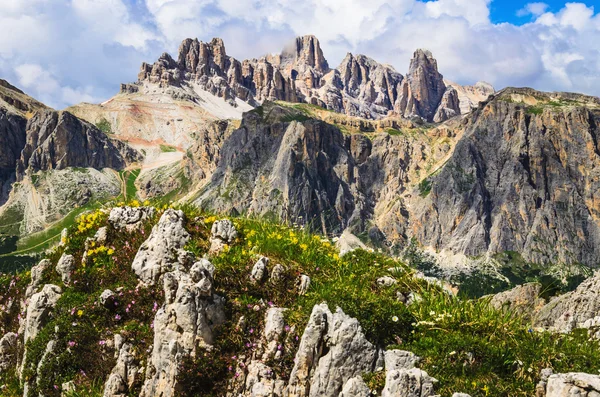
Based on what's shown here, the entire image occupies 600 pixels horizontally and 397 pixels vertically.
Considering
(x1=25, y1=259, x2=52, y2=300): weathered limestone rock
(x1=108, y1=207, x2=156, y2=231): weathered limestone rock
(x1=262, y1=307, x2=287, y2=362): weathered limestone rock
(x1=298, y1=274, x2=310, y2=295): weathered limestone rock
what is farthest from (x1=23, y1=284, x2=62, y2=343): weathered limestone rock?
(x1=298, y1=274, x2=310, y2=295): weathered limestone rock

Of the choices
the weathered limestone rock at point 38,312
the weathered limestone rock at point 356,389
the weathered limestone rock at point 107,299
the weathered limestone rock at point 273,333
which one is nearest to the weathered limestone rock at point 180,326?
the weathered limestone rock at point 273,333

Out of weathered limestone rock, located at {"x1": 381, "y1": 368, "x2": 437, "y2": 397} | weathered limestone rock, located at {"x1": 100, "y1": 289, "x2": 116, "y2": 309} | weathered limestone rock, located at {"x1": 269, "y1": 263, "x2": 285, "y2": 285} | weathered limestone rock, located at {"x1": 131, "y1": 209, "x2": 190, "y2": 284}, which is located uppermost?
weathered limestone rock, located at {"x1": 131, "y1": 209, "x2": 190, "y2": 284}

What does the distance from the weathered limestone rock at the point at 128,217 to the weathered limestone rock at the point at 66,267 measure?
1.61m

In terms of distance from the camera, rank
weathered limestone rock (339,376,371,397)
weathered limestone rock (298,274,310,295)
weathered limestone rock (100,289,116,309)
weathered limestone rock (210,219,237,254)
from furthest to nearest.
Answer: weathered limestone rock (210,219,237,254) < weathered limestone rock (100,289,116,309) < weathered limestone rock (298,274,310,295) < weathered limestone rock (339,376,371,397)

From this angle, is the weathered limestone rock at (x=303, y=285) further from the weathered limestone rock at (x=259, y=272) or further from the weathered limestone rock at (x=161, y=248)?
the weathered limestone rock at (x=161, y=248)

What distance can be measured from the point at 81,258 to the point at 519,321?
12.0 metres

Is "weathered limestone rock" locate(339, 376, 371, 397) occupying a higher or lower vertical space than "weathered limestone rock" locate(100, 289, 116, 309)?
lower

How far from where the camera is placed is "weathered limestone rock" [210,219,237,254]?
490 inches

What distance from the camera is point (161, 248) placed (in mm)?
11945

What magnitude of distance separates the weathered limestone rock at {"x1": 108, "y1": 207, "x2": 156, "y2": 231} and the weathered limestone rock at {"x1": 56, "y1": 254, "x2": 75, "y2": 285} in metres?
1.61

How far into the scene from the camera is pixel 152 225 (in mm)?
13555

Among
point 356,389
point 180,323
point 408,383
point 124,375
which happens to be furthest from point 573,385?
point 124,375

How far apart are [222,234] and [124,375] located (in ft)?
14.3

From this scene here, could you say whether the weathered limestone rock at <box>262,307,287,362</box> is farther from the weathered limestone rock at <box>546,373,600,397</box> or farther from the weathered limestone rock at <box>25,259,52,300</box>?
the weathered limestone rock at <box>25,259,52,300</box>
